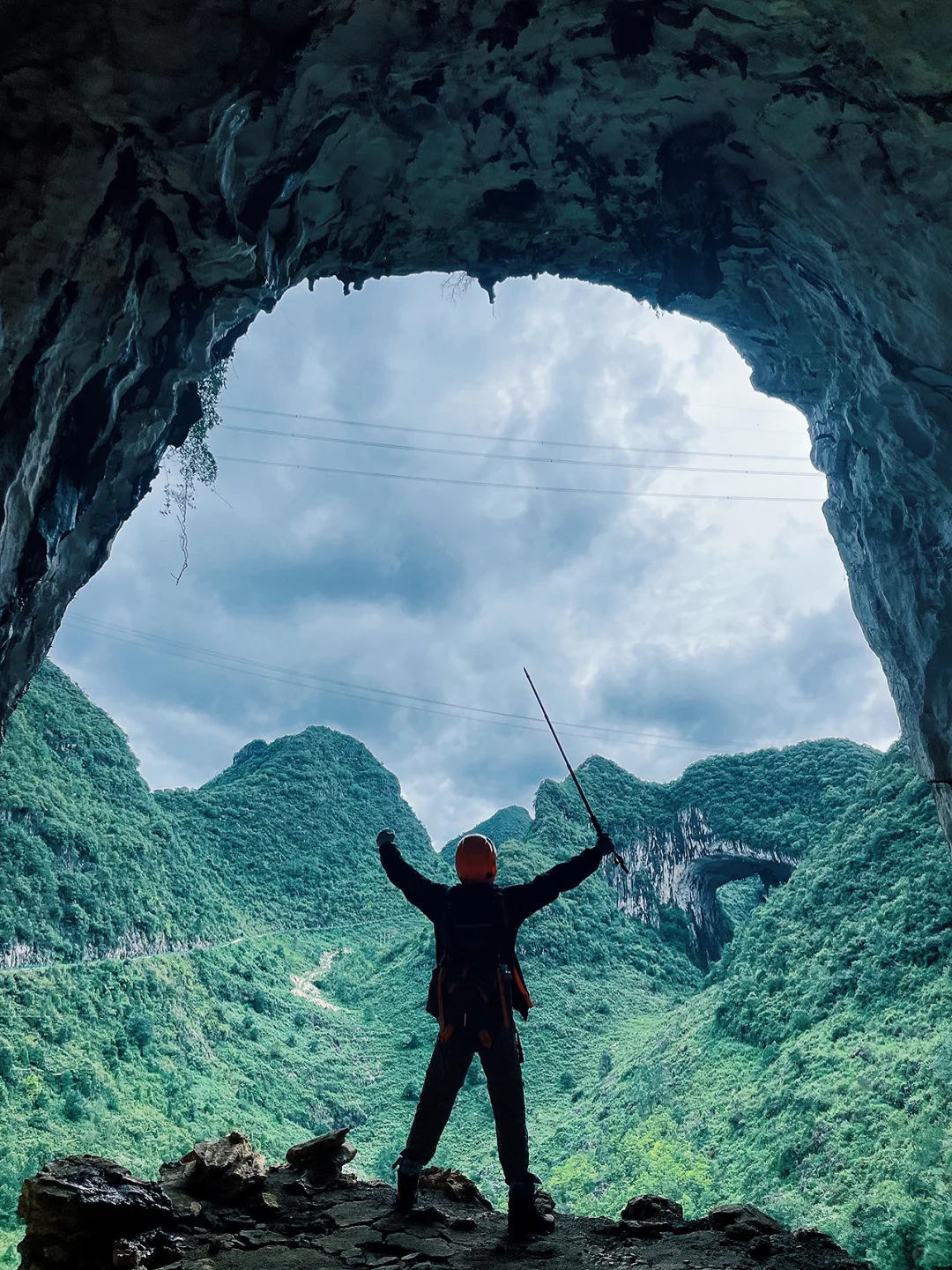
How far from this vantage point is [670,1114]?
17406 millimetres

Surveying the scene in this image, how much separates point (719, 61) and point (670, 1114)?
65.7ft

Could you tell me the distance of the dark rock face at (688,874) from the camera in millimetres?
34562

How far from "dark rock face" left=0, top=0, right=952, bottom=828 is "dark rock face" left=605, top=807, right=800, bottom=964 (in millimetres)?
28659

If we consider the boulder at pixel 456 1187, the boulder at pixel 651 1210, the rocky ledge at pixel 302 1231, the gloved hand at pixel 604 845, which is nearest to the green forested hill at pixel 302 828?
the boulder at pixel 456 1187

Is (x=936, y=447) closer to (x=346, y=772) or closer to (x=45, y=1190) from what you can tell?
(x=45, y=1190)

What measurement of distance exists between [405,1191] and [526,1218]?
867 millimetres

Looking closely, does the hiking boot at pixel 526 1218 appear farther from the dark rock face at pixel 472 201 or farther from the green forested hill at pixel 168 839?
the green forested hill at pixel 168 839

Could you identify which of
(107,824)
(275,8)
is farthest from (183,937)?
(275,8)

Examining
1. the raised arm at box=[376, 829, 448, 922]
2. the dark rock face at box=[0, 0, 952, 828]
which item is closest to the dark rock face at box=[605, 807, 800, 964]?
the dark rock face at box=[0, 0, 952, 828]

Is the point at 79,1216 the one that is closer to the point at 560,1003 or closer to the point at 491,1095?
the point at 491,1095

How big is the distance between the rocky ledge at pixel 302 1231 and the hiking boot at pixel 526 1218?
9cm

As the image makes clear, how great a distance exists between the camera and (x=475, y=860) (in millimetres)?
5004

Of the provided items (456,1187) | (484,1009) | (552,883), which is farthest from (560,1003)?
(552,883)

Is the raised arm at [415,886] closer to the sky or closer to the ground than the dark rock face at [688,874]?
closer to the ground
